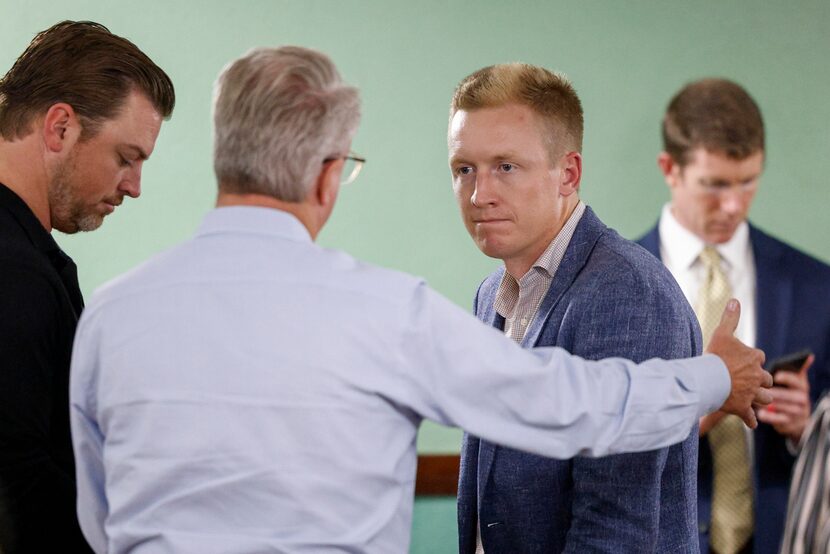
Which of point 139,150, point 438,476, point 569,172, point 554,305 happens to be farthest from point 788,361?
point 139,150

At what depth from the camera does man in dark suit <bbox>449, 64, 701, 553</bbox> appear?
1.40 meters

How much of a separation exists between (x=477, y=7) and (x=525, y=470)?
6.24 ft

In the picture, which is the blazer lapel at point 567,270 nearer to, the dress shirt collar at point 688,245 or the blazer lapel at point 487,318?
the blazer lapel at point 487,318

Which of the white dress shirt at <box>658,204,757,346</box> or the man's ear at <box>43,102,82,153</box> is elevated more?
the man's ear at <box>43,102,82,153</box>

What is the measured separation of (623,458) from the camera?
1.38 meters

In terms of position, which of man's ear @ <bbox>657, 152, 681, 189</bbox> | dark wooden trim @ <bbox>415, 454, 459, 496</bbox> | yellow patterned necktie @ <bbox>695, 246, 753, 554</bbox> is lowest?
dark wooden trim @ <bbox>415, 454, 459, 496</bbox>

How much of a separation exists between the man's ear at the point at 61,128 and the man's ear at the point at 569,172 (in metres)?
0.86

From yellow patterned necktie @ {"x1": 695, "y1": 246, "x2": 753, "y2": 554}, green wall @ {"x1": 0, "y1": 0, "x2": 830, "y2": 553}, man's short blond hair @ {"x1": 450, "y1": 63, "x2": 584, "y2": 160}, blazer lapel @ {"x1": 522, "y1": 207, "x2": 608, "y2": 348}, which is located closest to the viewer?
blazer lapel @ {"x1": 522, "y1": 207, "x2": 608, "y2": 348}

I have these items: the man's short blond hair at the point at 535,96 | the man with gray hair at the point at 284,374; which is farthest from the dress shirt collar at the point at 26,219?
the man's short blond hair at the point at 535,96

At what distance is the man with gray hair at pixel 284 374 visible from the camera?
3.51 ft

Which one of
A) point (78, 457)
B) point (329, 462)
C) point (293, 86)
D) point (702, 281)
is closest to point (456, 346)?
point (329, 462)

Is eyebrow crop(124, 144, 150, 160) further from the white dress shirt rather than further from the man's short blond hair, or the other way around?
the white dress shirt

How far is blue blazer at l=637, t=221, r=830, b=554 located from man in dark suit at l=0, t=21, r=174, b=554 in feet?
5.21

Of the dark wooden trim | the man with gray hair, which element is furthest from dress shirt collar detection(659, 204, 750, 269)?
the man with gray hair
